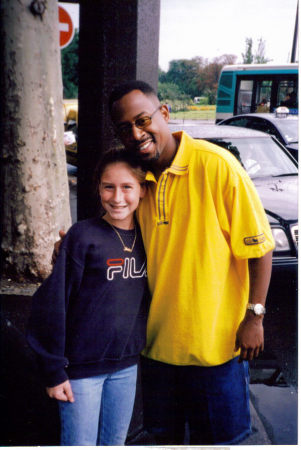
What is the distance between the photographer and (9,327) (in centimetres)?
325

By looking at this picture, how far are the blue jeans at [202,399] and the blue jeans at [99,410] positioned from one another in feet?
0.36

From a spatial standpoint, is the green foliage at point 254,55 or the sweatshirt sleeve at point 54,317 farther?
the green foliage at point 254,55

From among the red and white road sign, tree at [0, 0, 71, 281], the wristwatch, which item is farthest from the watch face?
the red and white road sign

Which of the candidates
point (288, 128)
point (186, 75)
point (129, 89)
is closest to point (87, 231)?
point (129, 89)

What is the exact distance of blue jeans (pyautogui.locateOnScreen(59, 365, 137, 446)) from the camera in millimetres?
1570

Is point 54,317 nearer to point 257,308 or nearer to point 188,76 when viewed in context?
point 257,308

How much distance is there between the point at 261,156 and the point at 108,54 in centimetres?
260

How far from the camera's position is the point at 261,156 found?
4207mm

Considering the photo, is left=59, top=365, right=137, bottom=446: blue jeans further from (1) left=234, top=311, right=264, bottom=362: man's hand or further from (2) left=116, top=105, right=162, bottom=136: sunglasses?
(2) left=116, top=105, right=162, bottom=136: sunglasses

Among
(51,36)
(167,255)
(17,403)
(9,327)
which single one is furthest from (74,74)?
(167,255)

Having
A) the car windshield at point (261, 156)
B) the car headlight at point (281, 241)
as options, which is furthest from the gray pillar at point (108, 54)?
the car windshield at point (261, 156)

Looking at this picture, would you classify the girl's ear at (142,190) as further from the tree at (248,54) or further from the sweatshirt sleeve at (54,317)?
the tree at (248,54)

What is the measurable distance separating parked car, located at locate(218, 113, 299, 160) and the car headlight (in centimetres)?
187

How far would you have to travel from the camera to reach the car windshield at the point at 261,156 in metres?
4.00
